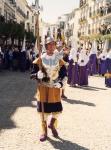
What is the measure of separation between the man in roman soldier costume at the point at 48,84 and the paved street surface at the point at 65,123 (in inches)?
16.8

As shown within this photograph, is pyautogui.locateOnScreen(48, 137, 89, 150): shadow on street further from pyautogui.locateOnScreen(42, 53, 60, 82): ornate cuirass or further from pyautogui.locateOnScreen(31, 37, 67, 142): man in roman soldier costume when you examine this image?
pyautogui.locateOnScreen(42, 53, 60, 82): ornate cuirass

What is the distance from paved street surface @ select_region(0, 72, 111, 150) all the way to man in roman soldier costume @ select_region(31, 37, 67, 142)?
0.43 m

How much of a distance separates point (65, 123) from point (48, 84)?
1729 millimetres

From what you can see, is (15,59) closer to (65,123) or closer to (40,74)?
(65,123)

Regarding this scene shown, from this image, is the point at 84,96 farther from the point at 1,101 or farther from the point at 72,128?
the point at 72,128

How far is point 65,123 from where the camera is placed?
10242 mm

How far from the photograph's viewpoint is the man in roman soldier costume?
8719 millimetres

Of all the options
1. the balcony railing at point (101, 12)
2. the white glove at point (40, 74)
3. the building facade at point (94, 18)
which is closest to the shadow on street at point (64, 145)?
the white glove at point (40, 74)

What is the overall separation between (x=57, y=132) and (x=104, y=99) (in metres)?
5.98

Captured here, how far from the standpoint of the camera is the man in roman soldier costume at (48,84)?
8719 millimetres

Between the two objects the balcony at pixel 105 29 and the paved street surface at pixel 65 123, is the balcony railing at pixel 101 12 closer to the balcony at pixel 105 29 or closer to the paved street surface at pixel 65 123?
the balcony at pixel 105 29

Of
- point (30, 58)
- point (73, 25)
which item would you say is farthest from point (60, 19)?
point (30, 58)

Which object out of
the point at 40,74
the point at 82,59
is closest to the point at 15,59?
the point at 82,59

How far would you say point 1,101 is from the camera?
1371 centimetres
